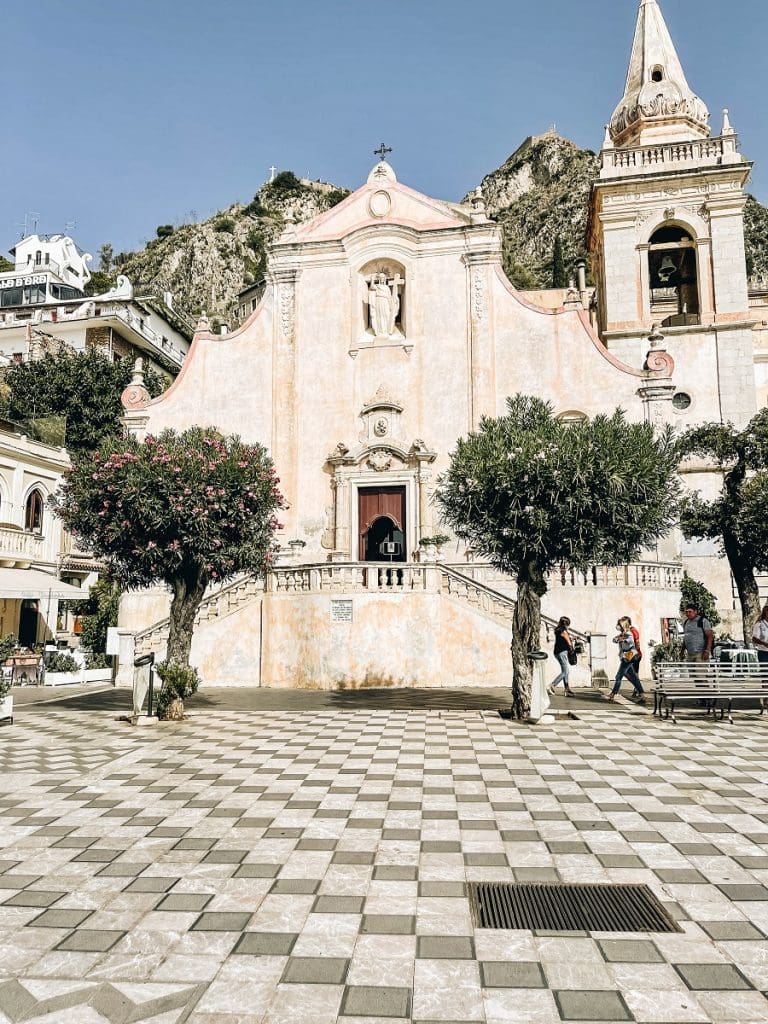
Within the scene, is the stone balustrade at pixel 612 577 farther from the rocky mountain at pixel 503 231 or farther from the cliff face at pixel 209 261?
the cliff face at pixel 209 261

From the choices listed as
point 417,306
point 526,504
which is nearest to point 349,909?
point 526,504

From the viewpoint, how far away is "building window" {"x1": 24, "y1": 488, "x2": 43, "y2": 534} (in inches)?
1132

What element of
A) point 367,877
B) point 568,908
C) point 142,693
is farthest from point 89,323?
point 568,908

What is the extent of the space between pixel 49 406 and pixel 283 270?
1887cm

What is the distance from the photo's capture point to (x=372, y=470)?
80.3 feet

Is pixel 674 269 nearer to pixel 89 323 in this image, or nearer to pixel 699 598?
pixel 699 598

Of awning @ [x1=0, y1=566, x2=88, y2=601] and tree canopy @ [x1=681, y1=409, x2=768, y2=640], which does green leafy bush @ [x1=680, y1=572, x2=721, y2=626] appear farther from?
awning @ [x1=0, y1=566, x2=88, y2=601]

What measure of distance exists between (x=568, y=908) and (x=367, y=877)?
4.87ft

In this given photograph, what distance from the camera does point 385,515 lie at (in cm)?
2442

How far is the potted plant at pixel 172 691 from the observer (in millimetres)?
13680

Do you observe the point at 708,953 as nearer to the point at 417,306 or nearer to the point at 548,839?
the point at 548,839

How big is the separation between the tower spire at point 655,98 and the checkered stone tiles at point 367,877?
26650 mm

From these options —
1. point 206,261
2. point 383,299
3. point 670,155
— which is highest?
point 206,261

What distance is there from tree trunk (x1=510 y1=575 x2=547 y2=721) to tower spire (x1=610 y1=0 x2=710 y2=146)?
76.9 ft
